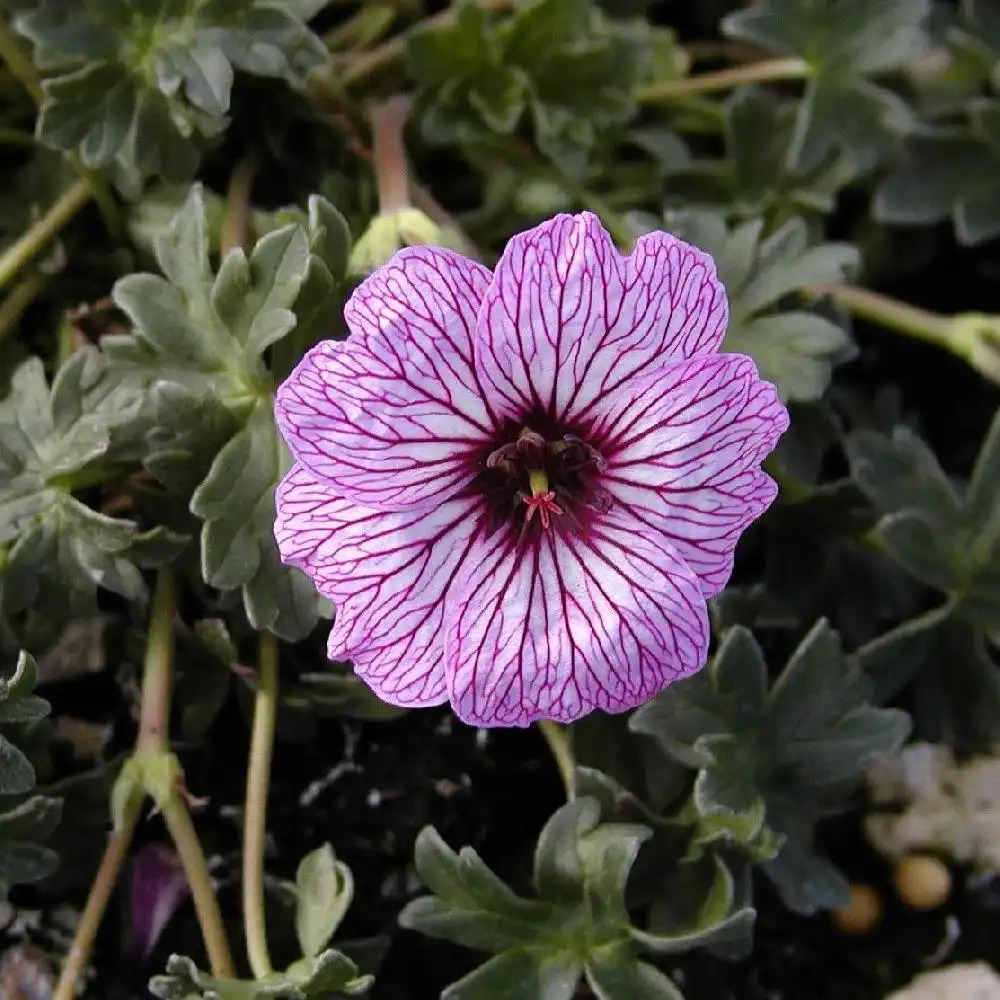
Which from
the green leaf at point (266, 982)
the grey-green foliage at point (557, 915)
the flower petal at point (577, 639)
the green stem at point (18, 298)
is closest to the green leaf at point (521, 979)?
the grey-green foliage at point (557, 915)

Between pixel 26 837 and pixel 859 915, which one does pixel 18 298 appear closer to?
pixel 26 837

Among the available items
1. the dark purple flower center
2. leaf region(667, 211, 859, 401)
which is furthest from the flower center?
leaf region(667, 211, 859, 401)

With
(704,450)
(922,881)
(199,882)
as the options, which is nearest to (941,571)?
(922,881)

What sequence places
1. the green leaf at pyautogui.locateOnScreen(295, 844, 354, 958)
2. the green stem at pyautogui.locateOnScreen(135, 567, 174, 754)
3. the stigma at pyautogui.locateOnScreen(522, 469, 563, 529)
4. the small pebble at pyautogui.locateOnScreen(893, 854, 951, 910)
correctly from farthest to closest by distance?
the small pebble at pyautogui.locateOnScreen(893, 854, 951, 910), the green stem at pyautogui.locateOnScreen(135, 567, 174, 754), the green leaf at pyautogui.locateOnScreen(295, 844, 354, 958), the stigma at pyautogui.locateOnScreen(522, 469, 563, 529)

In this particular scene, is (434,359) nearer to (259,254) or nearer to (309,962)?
(259,254)

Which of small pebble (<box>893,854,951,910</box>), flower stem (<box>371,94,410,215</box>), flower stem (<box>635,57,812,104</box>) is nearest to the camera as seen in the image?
flower stem (<box>371,94,410,215</box>)

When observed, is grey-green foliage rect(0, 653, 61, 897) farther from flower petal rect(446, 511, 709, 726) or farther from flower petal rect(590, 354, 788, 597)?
flower petal rect(590, 354, 788, 597)

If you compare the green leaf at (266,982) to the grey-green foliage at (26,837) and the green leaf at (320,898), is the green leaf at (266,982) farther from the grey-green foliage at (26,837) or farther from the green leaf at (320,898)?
the grey-green foliage at (26,837)
